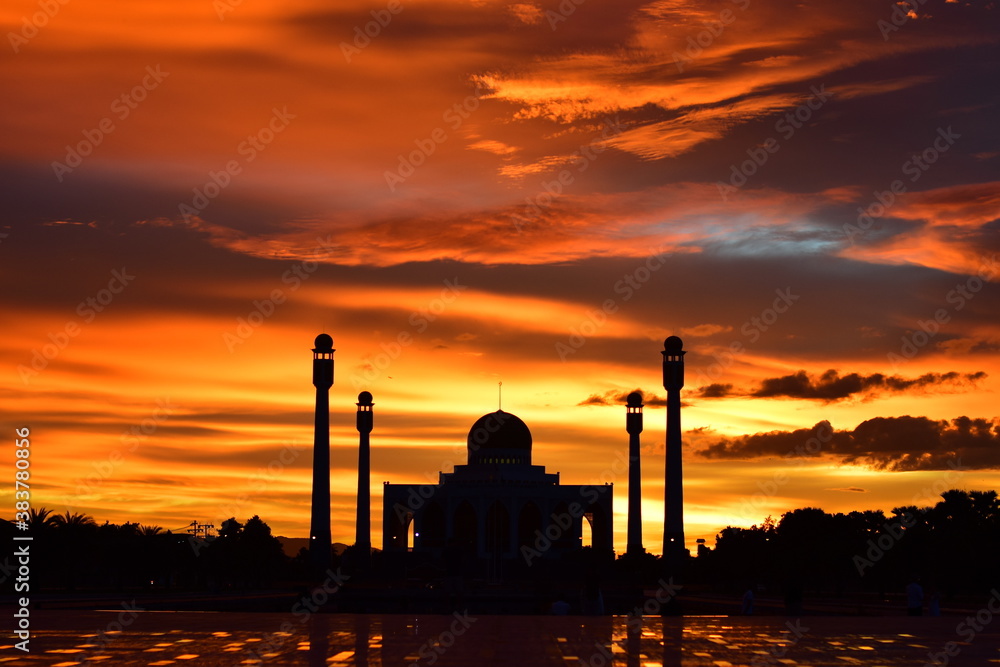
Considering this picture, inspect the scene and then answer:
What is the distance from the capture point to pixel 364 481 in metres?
147

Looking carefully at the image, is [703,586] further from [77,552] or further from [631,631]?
[631,631]

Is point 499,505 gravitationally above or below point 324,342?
below

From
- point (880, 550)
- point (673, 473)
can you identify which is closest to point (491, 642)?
point (880, 550)

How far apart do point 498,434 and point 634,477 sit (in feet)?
59.9

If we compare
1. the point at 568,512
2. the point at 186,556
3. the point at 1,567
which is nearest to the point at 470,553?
the point at 568,512

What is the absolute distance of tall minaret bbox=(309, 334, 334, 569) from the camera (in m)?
120

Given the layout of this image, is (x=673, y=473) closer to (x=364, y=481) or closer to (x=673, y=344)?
(x=673, y=344)

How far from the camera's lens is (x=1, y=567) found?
278 feet

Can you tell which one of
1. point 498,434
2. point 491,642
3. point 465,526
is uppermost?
point 498,434

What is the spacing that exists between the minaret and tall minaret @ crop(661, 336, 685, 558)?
3635cm

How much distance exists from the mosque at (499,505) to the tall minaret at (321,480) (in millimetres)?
23180

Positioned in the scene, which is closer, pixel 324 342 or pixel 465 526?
pixel 324 342

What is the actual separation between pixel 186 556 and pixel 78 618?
7080cm

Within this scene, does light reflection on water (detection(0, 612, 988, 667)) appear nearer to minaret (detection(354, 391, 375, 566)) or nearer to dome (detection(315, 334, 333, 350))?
dome (detection(315, 334, 333, 350))
